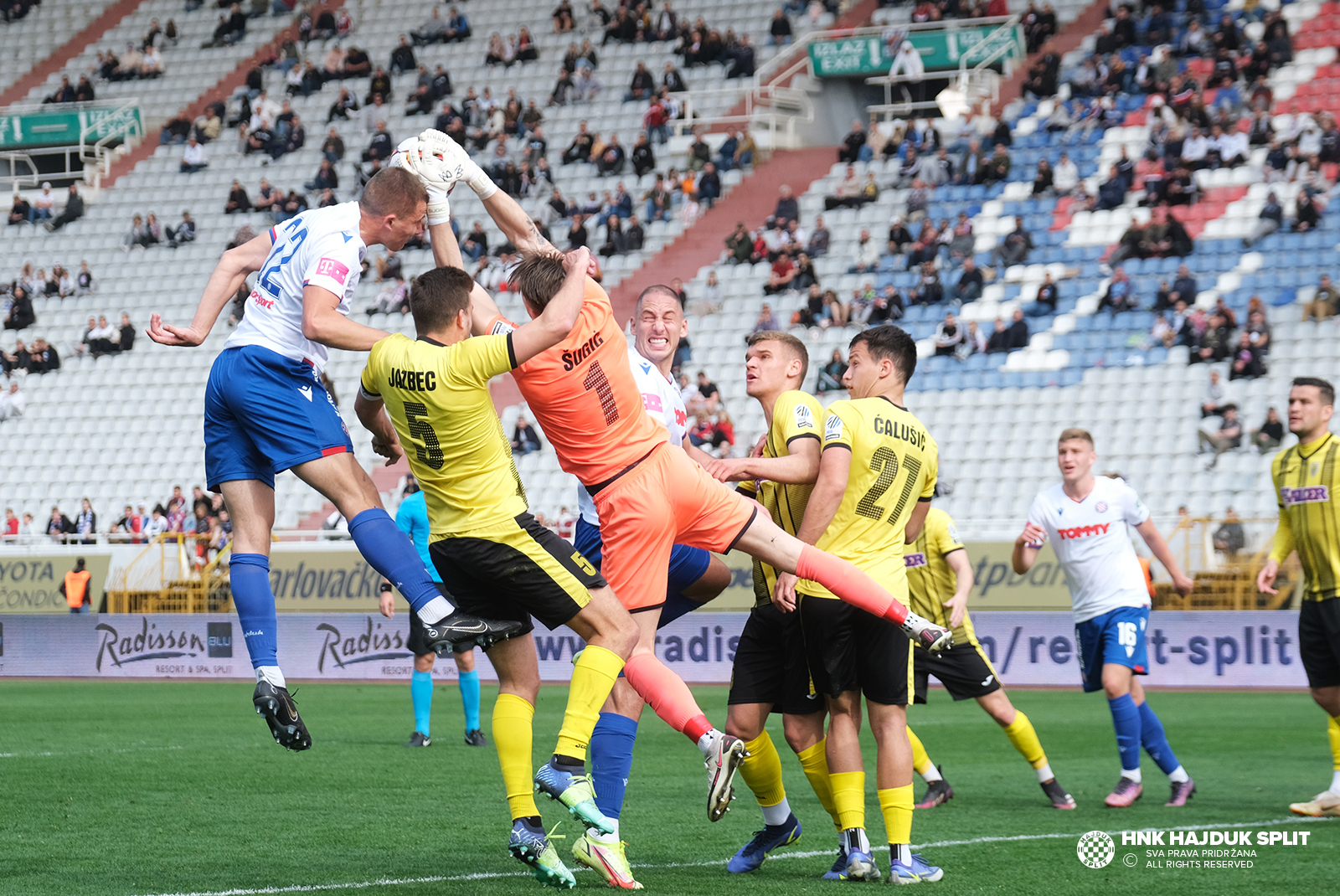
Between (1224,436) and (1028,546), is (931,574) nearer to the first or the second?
(1028,546)

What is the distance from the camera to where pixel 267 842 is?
7.30m

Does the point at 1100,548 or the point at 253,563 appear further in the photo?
the point at 1100,548

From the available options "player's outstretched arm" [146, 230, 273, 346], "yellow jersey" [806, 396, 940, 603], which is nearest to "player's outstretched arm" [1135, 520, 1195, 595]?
"yellow jersey" [806, 396, 940, 603]

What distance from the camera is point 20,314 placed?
31.8m

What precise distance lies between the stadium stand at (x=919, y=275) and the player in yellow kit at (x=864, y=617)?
14.8 m

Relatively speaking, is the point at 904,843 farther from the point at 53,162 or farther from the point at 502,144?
the point at 53,162

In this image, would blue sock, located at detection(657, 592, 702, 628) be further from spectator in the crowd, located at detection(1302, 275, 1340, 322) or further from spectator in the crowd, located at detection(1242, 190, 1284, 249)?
spectator in the crowd, located at detection(1242, 190, 1284, 249)

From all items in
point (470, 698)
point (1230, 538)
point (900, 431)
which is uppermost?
point (900, 431)

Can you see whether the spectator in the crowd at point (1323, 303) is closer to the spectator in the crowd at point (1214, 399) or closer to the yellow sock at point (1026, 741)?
the spectator in the crowd at point (1214, 399)

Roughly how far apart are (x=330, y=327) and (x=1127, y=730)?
5.58 m

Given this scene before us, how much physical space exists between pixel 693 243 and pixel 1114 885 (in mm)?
23438

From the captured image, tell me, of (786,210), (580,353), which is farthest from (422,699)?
(786,210)

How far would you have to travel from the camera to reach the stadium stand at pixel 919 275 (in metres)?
22.2

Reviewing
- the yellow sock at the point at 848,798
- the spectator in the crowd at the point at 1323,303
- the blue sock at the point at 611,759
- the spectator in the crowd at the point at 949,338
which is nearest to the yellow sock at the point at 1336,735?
the yellow sock at the point at 848,798
